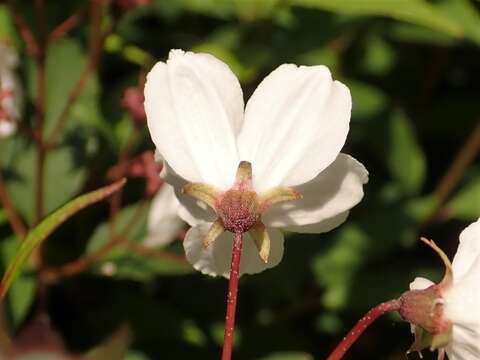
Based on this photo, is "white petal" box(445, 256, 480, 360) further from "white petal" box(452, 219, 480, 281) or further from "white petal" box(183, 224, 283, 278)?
"white petal" box(183, 224, 283, 278)

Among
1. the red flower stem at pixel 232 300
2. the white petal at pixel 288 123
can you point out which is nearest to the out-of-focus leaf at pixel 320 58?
the white petal at pixel 288 123

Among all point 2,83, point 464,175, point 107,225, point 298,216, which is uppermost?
point 298,216

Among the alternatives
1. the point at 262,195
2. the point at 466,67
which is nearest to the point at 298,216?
the point at 262,195

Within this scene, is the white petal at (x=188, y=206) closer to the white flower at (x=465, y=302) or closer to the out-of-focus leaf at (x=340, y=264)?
the white flower at (x=465, y=302)

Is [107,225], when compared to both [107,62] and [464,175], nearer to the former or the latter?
[107,62]

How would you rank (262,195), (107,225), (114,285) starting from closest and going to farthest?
(262,195), (107,225), (114,285)

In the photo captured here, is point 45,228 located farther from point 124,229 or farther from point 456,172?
point 456,172

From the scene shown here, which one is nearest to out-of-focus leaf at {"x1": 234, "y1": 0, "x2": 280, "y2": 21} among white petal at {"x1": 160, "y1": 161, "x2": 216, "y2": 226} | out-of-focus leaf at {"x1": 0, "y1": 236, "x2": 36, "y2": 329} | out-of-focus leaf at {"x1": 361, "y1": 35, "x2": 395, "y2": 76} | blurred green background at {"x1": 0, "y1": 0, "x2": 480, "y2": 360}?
blurred green background at {"x1": 0, "y1": 0, "x2": 480, "y2": 360}
